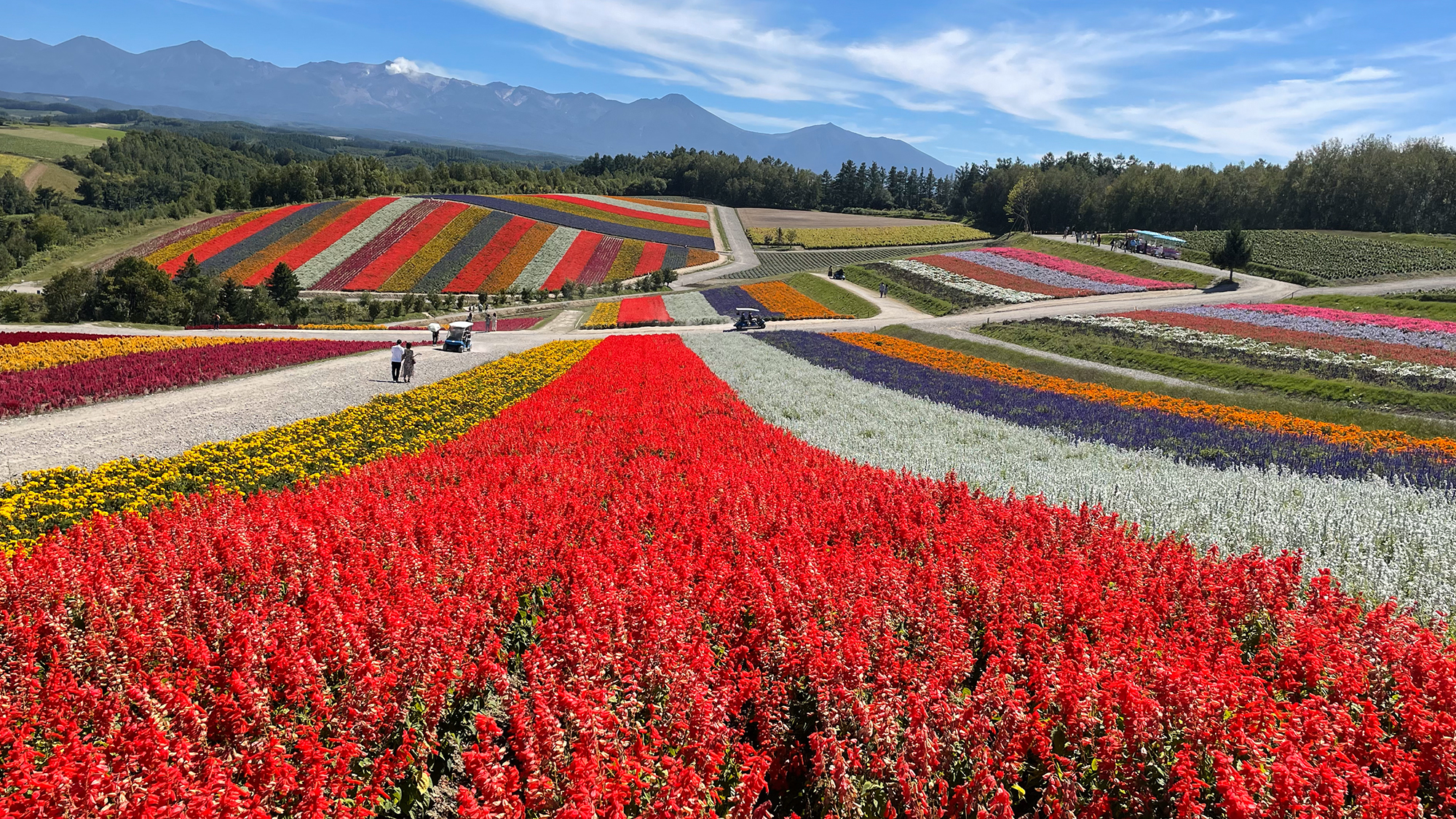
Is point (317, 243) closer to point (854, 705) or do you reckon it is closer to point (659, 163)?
point (854, 705)

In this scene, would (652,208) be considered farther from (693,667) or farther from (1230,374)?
(693,667)

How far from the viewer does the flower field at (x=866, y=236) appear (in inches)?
4161

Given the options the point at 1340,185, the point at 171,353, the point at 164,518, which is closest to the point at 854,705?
the point at 164,518

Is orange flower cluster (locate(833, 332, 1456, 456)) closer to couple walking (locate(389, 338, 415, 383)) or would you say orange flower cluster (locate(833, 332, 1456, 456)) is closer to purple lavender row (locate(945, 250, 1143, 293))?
couple walking (locate(389, 338, 415, 383))

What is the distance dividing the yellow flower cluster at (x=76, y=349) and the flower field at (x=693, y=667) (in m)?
23.5

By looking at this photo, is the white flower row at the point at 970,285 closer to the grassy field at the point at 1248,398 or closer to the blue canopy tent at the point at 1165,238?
the grassy field at the point at 1248,398

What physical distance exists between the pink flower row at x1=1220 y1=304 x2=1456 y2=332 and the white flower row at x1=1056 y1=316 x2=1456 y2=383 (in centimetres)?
894

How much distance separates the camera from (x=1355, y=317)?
4144 centimetres

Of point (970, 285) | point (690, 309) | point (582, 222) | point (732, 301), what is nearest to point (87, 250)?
point (582, 222)

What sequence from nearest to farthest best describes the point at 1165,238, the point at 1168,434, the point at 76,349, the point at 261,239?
the point at 1168,434 → the point at 76,349 → the point at 1165,238 → the point at 261,239

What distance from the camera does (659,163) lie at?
169375 millimetres

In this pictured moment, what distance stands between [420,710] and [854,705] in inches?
109

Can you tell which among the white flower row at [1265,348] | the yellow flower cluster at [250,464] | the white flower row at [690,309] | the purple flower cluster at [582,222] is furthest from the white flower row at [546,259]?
the yellow flower cluster at [250,464]

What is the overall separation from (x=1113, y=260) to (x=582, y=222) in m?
64.2
